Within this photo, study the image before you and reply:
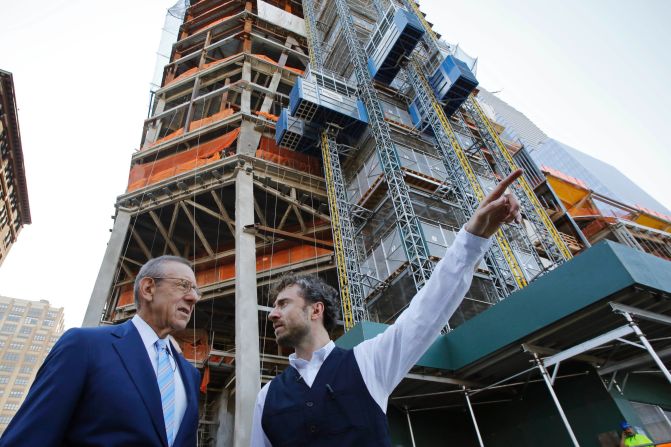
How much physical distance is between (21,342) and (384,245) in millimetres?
137711

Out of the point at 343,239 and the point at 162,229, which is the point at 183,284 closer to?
the point at 343,239

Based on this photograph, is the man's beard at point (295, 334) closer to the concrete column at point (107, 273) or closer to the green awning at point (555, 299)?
the green awning at point (555, 299)

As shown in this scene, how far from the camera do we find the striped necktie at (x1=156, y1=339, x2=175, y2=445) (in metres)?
2.04

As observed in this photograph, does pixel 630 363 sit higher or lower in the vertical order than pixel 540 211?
lower

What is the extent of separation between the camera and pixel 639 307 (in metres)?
7.26

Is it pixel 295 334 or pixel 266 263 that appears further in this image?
pixel 266 263

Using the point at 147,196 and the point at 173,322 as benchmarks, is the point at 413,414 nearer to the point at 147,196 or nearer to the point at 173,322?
the point at 173,322

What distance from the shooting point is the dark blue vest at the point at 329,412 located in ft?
7.17

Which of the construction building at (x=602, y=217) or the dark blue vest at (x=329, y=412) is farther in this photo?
the construction building at (x=602, y=217)

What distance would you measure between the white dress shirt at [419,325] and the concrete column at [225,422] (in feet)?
59.3

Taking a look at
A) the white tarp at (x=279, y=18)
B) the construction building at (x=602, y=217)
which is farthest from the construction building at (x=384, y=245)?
the construction building at (x=602, y=217)

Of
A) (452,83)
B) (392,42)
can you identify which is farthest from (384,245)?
(392,42)

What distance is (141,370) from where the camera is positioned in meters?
1.97

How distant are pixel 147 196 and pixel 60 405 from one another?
1973 centimetres
